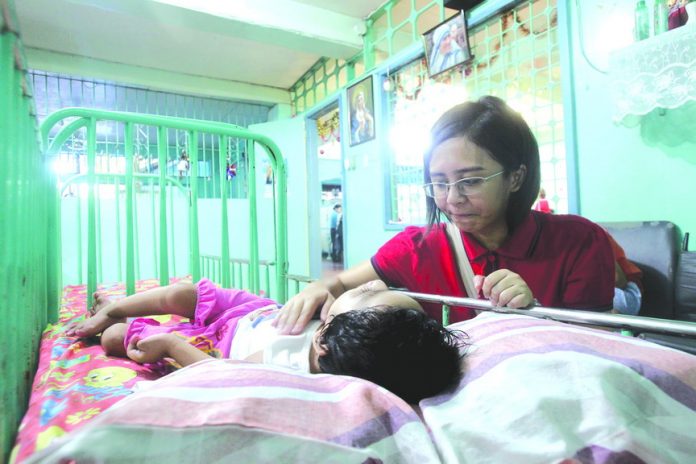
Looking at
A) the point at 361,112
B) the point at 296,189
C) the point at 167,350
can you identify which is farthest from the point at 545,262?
the point at 296,189

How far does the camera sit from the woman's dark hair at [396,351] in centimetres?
62

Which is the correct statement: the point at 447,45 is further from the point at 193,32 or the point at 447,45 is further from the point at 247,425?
the point at 247,425

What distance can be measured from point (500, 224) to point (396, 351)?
1.92 ft

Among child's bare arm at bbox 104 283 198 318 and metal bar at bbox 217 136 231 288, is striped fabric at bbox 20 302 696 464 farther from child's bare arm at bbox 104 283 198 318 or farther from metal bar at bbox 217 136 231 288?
metal bar at bbox 217 136 231 288

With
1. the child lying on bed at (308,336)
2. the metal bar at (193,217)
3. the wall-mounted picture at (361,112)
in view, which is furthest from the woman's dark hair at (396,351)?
the wall-mounted picture at (361,112)

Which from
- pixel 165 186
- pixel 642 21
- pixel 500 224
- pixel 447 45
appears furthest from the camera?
pixel 447 45

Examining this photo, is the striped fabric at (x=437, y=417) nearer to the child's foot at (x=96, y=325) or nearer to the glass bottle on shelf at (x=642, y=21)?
the child's foot at (x=96, y=325)

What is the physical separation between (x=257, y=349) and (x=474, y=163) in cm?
73

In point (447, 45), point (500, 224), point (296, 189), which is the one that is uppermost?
point (447, 45)

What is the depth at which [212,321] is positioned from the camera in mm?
1449

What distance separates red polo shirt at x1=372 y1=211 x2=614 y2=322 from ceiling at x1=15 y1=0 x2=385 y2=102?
3.09 meters

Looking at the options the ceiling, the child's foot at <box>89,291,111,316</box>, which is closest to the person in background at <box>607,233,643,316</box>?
Answer: the child's foot at <box>89,291,111,316</box>

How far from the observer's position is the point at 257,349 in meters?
0.98

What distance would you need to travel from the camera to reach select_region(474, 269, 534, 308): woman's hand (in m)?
0.78
